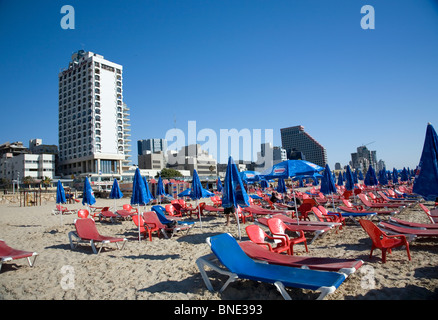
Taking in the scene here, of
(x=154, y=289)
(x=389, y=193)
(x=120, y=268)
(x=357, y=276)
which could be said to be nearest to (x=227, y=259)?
(x=154, y=289)

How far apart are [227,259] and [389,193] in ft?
52.5

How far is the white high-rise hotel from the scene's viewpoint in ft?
226

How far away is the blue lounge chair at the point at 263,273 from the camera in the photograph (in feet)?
10.4

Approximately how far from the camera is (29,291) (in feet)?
13.4

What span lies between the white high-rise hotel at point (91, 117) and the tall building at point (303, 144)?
Answer: 122061 millimetres

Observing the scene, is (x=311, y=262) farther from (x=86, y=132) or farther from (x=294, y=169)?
(x=86, y=132)

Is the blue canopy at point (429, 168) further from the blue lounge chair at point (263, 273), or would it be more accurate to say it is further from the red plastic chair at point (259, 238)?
the red plastic chair at point (259, 238)

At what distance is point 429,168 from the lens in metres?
3.89

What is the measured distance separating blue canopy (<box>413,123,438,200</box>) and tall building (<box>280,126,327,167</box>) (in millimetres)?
168050

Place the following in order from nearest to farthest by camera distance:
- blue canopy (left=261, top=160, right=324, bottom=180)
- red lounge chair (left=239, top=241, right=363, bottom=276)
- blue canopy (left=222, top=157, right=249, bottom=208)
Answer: red lounge chair (left=239, top=241, right=363, bottom=276) → blue canopy (left=222, top=157, right=249, bottom=208) → blue canopy (left=261, top=160, right=324, bottom=180)

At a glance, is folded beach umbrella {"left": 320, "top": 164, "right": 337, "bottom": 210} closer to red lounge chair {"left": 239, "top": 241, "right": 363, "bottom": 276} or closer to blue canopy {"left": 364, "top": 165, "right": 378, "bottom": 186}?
red lounge chair {"left": 239, "top": 241, "right": 363, "bottom": 276}

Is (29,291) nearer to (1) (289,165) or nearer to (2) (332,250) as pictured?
(2) (332,250)

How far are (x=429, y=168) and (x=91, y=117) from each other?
77.0m

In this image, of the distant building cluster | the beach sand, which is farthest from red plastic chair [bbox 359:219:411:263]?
the distant building cluster
